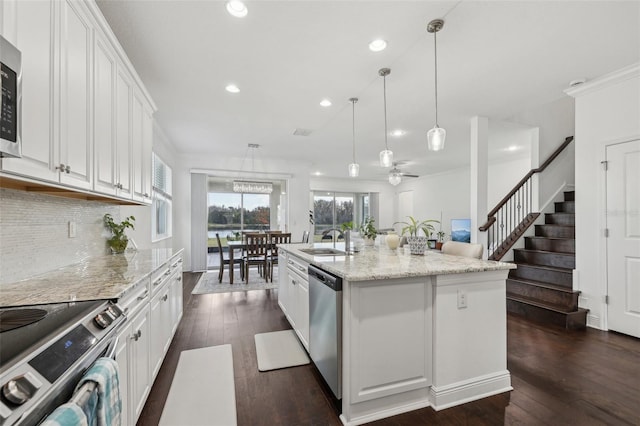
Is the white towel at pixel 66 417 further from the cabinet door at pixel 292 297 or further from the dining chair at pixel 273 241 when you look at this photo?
the dining chair at pixel 273 241

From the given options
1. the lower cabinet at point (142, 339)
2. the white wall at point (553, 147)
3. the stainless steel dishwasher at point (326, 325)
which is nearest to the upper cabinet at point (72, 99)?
the lower cabinet at point (142, 339)

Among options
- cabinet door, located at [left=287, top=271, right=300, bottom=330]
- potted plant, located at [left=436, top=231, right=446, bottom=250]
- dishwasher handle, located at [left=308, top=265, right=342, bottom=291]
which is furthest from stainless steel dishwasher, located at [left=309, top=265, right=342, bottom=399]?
potted plant, located at [left=436, top=231, right=446, bottom=250]

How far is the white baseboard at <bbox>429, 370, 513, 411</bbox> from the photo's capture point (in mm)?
1851

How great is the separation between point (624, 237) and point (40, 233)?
17.1 feet

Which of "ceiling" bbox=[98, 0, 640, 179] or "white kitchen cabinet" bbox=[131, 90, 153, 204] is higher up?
"ceiling" bbox=[98, 0, 640, 179]

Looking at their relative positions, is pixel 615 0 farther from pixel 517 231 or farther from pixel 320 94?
pixel 517 231

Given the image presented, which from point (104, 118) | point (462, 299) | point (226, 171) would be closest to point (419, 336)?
point (462, 299)

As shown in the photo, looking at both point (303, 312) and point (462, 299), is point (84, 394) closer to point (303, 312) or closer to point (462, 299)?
point (303, 312)

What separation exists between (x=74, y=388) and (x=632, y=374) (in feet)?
11.8

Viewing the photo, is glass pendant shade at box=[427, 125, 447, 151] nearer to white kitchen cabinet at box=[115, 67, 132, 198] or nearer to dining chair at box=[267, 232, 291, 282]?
white kitchen cabinet at box=[115, 67, 132, 198]

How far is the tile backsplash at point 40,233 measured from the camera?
4.88ft

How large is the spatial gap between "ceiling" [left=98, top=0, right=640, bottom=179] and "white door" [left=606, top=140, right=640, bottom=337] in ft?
3.30

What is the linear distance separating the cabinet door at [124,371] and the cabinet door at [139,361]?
0.17 feet

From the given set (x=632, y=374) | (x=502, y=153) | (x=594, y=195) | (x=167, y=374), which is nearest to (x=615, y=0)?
(x=594, y=195)
